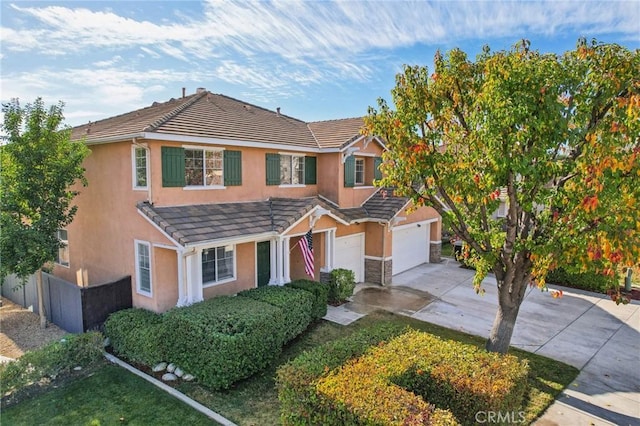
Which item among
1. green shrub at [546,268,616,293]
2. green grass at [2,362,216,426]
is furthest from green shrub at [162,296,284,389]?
green shrub at [546,268,616,293]

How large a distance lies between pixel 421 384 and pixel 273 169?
11151 millimetres

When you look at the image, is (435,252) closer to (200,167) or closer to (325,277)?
(325,277)

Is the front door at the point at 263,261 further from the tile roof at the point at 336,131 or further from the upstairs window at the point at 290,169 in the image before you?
the tile roof at the point at 336,131

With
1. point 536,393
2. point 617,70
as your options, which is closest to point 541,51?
point 617,70

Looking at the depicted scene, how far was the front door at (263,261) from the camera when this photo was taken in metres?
14.6

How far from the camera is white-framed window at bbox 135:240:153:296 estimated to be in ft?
40.0

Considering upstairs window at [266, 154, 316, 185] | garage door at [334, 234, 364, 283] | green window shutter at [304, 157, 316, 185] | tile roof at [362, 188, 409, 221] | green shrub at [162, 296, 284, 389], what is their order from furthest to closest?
tile roof at [362, 188, 409, 221] < green window shutter at [304, 157, 316, 185] < garage door at [334, 234, 364, 283] < upstairs window at [266, 154, 316, 185] < green shrub at [162, 296, 284, 389]

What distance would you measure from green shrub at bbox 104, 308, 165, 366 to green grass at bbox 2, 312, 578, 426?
22.1 inches

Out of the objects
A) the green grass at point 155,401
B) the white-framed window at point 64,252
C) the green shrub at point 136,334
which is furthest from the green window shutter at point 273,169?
the white-framed window at point 64,252

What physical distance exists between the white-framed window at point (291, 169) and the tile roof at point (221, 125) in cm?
72

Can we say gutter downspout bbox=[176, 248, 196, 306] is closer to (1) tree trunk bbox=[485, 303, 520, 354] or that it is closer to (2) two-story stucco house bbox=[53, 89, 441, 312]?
(2) two-story stucco house bbox=[53, 89, 441, 312]

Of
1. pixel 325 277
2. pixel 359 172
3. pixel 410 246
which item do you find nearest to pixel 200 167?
pixel 325 277

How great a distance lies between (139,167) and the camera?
12.4 meters

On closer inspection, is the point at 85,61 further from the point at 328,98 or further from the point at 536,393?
the point at 536,393
